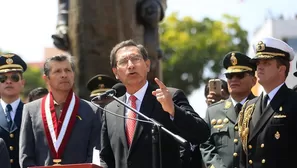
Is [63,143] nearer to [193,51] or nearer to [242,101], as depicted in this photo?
[242,101]

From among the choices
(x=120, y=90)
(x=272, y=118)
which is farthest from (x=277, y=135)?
(x=120, y=90)

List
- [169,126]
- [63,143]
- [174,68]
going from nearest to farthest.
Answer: [169,126] → [63,143] → [174,68]

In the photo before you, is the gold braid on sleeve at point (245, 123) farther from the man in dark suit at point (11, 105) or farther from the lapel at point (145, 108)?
the man in dark suit at point (11, 105)

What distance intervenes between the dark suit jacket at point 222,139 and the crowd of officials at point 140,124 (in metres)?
0.01

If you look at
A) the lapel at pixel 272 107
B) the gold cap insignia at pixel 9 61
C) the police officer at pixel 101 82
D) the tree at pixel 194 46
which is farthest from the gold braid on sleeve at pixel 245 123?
the tree at pixel 194 46

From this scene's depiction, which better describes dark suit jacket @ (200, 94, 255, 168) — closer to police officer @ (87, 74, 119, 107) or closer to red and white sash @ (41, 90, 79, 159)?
red and white sash @ (41, 90, 79, 159)

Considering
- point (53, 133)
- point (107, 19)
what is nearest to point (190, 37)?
point (107, 19)

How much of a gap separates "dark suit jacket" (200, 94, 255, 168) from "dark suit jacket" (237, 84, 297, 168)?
117 cm

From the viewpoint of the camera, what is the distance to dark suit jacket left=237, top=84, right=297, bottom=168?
9234 millimetres

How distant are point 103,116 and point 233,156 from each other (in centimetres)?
185

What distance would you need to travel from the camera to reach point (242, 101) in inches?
435

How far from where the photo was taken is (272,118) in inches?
368

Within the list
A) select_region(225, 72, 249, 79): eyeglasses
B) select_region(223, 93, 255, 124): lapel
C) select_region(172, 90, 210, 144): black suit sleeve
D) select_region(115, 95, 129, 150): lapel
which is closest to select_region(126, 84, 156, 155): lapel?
select_region(115, 95, 129, 150): lapel

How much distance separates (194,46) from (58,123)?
5361 centimetres
